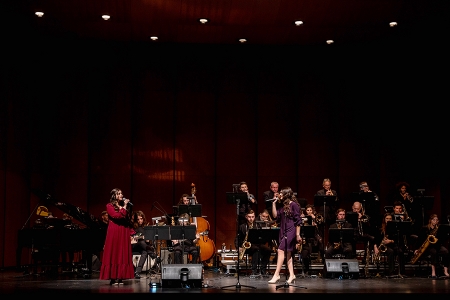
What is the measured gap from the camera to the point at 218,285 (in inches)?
365

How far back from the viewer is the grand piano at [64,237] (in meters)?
10.7

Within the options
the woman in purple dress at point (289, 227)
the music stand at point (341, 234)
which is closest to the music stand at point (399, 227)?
the music stand at point (341, 234)

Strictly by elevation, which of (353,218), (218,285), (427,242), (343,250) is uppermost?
(353,218)

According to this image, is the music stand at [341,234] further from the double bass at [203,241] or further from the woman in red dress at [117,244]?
the woman in red dress at [117,244]

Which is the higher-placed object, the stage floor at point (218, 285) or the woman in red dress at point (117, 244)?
the woman in red dress at point (117, 244)

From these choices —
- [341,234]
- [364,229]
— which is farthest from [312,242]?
[364,229]

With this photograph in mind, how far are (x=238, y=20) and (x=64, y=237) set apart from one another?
583 cm

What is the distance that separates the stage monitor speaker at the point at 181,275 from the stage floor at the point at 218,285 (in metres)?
0.02

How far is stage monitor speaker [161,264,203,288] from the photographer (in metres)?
8.72

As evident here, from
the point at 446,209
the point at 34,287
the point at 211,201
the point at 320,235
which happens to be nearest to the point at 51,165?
the point at 211,201

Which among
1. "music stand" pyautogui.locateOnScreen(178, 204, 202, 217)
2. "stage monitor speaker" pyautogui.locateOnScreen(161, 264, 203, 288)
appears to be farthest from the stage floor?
"music stand" pyautogui.locateOnScreen(178, 204, 202, 217)

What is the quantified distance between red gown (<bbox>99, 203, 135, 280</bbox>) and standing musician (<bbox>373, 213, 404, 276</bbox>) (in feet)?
17.0

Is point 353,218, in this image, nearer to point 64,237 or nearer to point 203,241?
point 203,241

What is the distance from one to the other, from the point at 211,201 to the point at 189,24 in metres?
4.46
